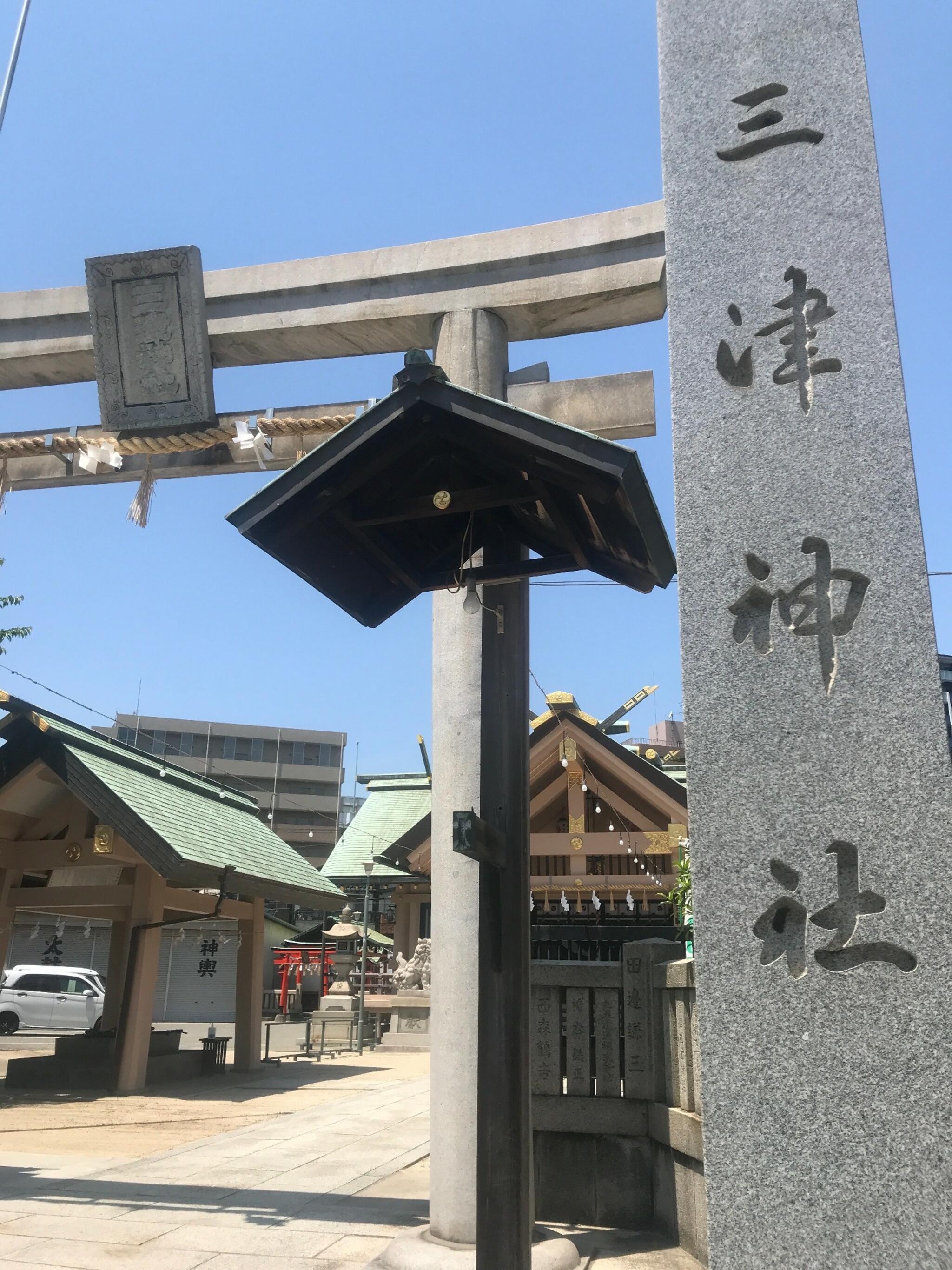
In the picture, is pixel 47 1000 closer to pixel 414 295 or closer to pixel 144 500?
pixel 144 500

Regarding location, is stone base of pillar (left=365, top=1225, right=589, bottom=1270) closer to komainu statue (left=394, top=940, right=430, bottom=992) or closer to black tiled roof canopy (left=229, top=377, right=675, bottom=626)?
black tiled roof canopy (left=229, top=377, right=675, bottom=626)

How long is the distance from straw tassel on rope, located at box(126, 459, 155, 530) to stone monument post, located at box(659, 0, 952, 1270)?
5285mm

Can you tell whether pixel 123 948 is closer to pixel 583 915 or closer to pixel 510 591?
pixel 583 915

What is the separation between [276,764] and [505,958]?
67.9 m

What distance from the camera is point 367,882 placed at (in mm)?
23984

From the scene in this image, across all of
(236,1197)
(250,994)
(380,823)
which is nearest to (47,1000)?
(380,823)

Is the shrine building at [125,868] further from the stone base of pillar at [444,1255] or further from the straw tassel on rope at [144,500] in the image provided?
the stone base of pillar at [444,1255]

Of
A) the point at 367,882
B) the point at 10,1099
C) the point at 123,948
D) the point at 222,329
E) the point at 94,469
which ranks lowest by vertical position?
the point at 10,1099

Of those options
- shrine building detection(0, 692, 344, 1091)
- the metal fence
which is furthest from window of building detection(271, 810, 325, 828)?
shrine building detection(0, 692, 344, 1091)

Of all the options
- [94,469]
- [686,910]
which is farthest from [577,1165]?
[94,469]

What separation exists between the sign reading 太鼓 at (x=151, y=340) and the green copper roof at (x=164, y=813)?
6725 millimetres

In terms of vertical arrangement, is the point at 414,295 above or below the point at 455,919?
above

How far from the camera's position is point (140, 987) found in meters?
13.6

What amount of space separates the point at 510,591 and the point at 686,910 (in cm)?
596
